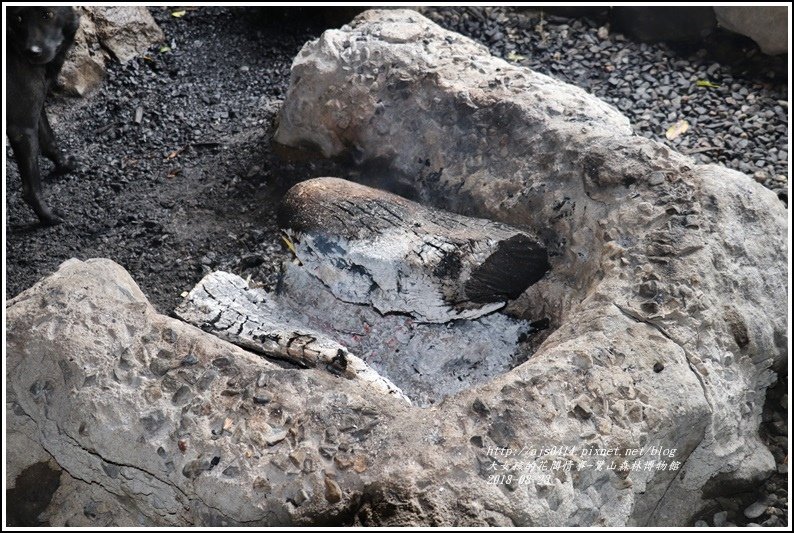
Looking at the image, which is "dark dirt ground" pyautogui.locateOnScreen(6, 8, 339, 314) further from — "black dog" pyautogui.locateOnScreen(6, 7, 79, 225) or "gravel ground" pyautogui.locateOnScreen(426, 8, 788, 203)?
"gravel ground" pyautogui.locateOnScreen(426, 8, 788, 203)

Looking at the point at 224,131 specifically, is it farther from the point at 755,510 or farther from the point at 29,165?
the point at 755,510

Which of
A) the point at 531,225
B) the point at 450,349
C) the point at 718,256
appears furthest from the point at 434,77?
the point at 718,256

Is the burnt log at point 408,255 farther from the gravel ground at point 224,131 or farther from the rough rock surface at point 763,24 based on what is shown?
the rough rock surface at point 763,24

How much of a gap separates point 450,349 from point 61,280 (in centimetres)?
120

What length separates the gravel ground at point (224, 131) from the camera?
3.47 metres

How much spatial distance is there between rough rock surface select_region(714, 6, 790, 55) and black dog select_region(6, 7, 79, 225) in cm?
304

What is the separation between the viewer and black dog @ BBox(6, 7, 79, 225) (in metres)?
2.98

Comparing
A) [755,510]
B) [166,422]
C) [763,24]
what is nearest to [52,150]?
[166,422]

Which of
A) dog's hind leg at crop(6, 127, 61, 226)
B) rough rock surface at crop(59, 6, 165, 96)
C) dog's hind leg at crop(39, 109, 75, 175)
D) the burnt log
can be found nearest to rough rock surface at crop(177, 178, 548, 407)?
the burnt log

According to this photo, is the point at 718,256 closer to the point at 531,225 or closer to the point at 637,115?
the point at 531,225

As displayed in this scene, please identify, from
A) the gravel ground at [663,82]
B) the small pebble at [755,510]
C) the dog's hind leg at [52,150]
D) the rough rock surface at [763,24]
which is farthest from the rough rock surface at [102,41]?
the small pebble at [755,510]

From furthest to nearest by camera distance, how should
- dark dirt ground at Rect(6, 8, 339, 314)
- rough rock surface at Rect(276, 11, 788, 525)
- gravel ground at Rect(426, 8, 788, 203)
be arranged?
1. gravel ground at Rect(426, 8, 788, 203)
2. dark dirt ground at Rect(6, 8, 339, 314)
3. rough rock surface at Rect(276, 11, 788, 525)

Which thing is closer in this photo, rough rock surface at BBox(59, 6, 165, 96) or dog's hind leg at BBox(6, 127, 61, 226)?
dog's hind leg at BBox(6, 127, 61, 226)

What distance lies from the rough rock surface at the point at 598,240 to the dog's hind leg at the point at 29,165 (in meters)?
1.06
